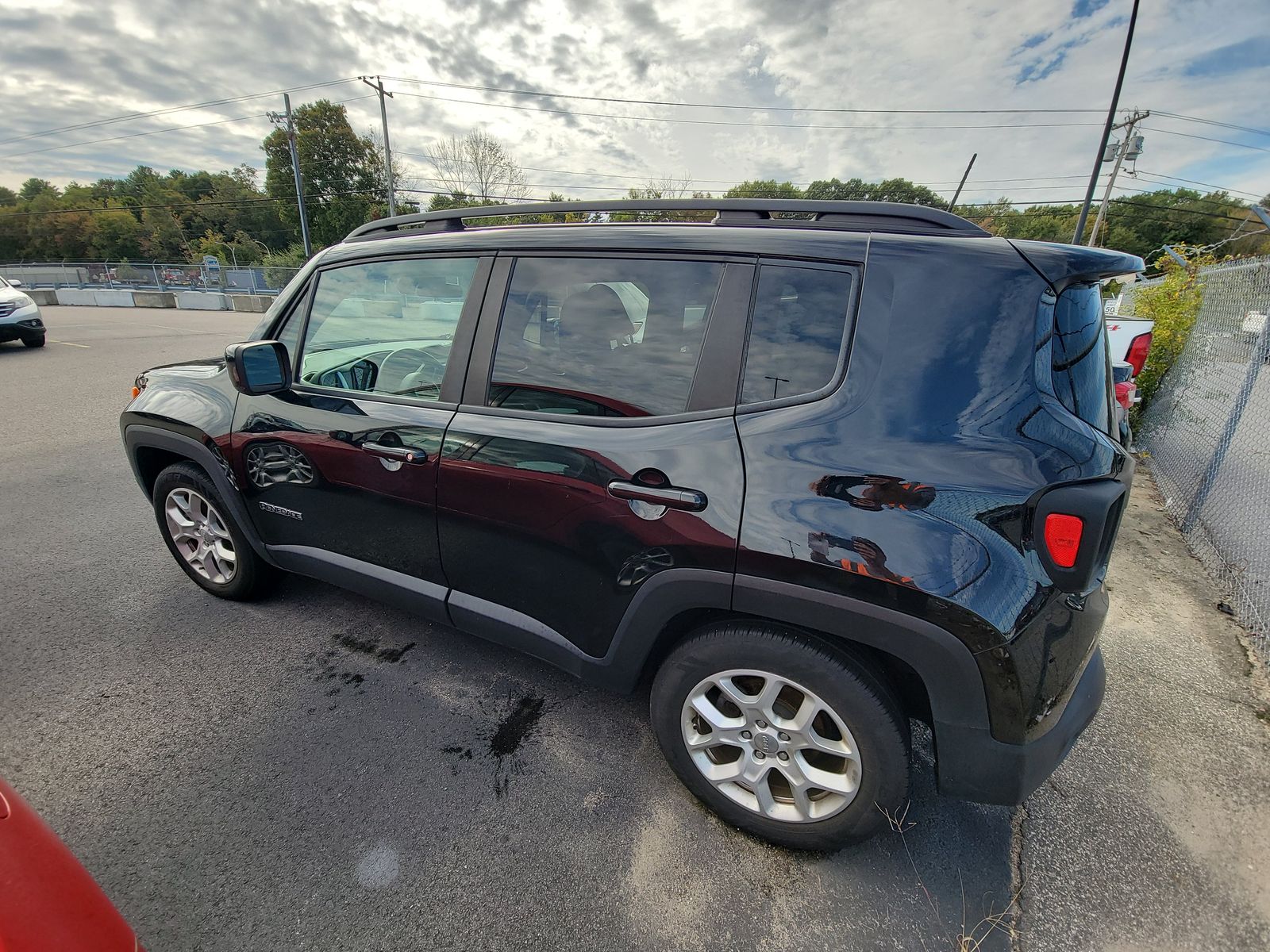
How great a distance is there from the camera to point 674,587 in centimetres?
171

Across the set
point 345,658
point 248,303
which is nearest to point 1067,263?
point 345,658

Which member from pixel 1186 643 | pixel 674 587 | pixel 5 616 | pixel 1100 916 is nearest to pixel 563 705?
pixel 674 587

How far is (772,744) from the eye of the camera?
174cm

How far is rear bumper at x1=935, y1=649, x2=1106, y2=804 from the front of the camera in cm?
149

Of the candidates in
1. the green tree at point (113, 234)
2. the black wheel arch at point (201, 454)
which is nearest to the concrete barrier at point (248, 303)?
the black wheel arch at point (201, 454)

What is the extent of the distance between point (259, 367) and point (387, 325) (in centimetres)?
56

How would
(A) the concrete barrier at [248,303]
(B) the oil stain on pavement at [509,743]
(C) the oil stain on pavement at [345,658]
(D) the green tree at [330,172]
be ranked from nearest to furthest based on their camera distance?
(B) the oil stain on pavement at [509,743] → (C) the oil stain on pavement at [345,658] → (A) the concrete barrier at [248,303] → (D) the green tree at [330,172]

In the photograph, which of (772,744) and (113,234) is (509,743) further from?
(113,234)

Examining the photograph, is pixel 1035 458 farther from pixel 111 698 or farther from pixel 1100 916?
pixel 111 698

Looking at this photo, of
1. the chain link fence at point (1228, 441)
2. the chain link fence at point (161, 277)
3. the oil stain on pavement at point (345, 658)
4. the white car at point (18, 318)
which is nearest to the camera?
the oil stain on pavement at point (345, 658)

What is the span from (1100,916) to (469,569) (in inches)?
89.6

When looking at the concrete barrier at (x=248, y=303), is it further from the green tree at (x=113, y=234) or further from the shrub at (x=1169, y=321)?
the green tree at (x=113, y=234)

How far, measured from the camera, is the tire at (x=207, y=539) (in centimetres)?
291

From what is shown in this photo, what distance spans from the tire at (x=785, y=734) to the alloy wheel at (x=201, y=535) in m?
2.52
